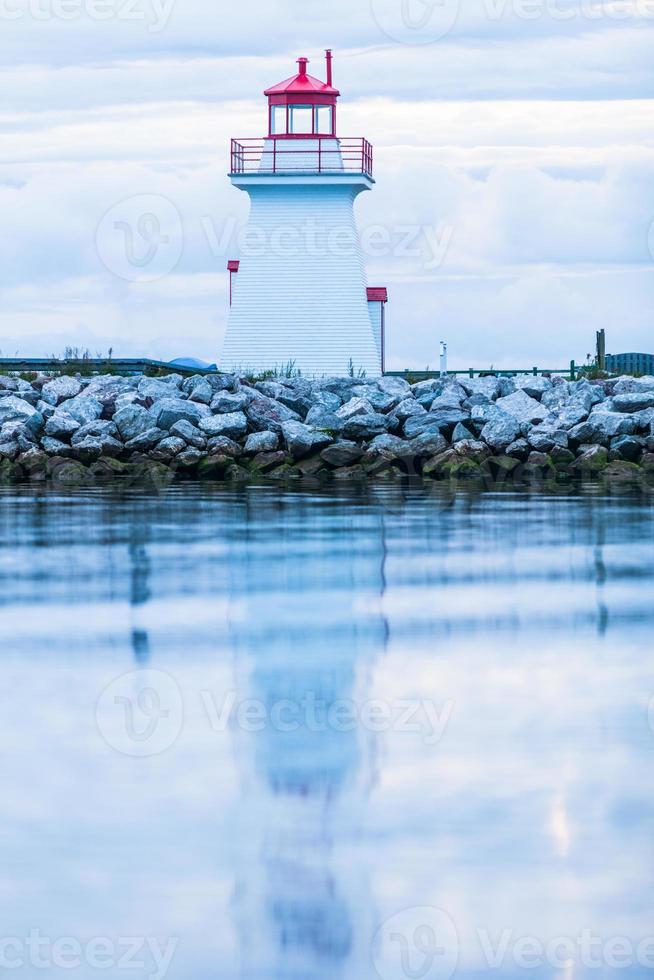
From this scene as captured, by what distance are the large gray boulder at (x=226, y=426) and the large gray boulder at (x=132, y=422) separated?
0.83 meters

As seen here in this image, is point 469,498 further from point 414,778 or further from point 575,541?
point 414,778

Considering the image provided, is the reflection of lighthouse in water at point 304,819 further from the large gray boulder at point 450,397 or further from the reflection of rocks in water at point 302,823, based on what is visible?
the large gray boulder at point 450,397

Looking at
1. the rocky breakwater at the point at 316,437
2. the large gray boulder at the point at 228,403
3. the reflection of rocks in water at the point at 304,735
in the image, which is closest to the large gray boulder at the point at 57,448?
the rocky breakwater at the point at 316,437

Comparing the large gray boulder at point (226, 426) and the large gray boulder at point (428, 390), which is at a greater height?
the large gray boulder at point (428, 390)

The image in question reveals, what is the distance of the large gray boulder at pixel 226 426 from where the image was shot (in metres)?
23.2

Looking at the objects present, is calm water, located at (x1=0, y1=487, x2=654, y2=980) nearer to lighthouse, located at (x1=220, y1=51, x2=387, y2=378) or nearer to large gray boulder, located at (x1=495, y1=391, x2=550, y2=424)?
large gray boulder, located at (x1=495, y1=391, x2=550, y2=424)

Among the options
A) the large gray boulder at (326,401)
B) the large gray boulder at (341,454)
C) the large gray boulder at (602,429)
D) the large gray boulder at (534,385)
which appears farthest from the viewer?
the large gray boulder at (534,385)

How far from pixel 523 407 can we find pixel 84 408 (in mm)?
6796

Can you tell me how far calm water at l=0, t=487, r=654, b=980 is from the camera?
11.7ft

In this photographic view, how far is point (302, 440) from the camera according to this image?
22.9 m

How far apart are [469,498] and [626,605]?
9.04m

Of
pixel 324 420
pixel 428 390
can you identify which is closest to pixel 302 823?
pixel 324 420

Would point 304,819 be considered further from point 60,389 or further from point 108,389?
point 60,389

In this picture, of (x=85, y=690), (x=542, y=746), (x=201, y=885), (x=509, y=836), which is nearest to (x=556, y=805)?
(x=509, y=836)
